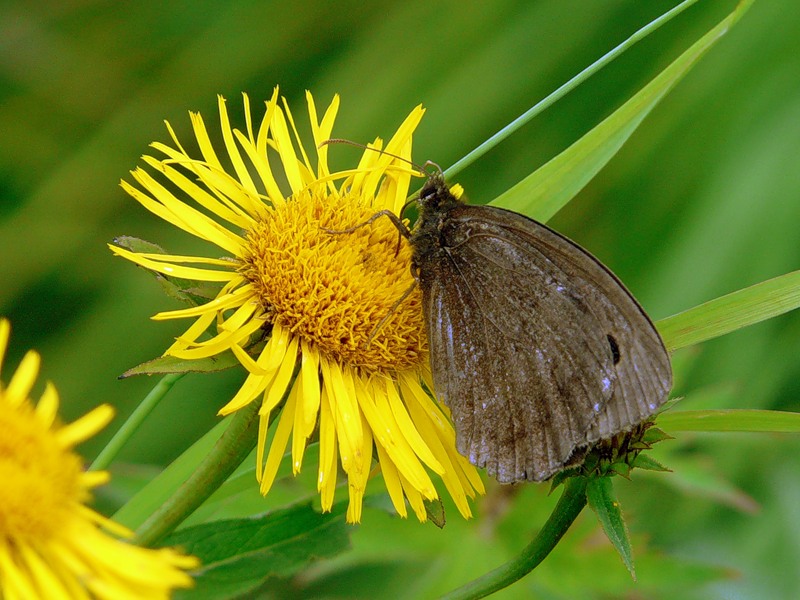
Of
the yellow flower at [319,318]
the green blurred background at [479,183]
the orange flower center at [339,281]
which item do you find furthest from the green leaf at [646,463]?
the green blurred background at [479,183]

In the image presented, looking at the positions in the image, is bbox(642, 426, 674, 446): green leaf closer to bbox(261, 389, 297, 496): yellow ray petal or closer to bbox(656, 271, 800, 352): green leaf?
bbox(656, 271, 800, 352): green leaf

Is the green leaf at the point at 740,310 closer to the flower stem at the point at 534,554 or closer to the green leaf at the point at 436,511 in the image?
the flower stem at the point at 534,554

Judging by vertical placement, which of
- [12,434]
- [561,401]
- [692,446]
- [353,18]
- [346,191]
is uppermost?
[353,18]

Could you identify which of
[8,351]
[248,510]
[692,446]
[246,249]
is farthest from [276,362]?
[692,446]

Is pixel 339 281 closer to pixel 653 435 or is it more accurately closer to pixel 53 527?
pixel 653 435

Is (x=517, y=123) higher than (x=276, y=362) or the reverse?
higher

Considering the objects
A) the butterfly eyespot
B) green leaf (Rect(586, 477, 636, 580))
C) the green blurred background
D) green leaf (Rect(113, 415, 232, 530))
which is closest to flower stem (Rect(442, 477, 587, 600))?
green leaf (Rect(586, 477, 636, 580))

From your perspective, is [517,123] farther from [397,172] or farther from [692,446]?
[692,446]
